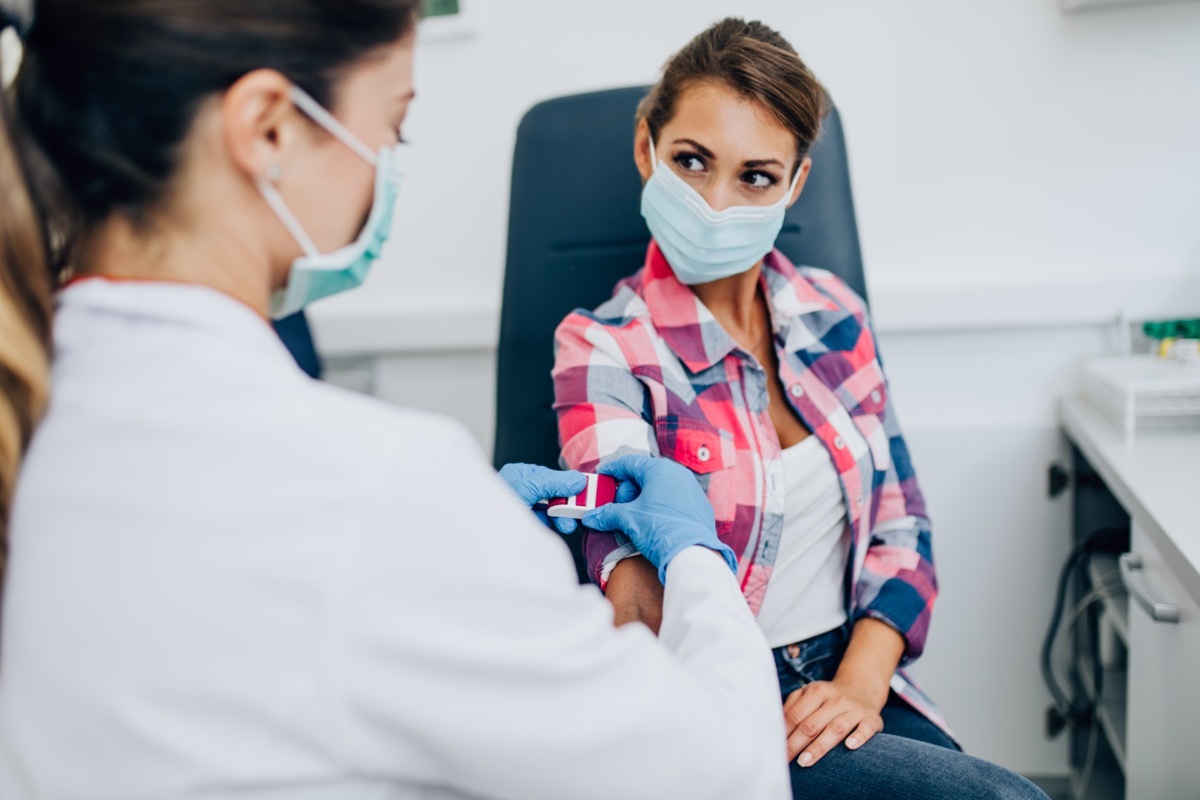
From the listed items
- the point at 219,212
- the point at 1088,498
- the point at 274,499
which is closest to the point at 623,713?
the point at 274,499

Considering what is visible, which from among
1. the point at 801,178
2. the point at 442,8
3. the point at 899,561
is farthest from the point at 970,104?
the point at 442,8

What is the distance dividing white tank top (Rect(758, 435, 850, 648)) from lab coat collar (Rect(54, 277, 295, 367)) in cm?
74

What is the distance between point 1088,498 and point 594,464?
97cm

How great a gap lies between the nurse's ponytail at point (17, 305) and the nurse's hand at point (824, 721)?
764mm

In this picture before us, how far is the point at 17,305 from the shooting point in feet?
1.84

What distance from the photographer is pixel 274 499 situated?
20.0 inches

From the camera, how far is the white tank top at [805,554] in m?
1.16

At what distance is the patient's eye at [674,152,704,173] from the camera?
1122 millimetres

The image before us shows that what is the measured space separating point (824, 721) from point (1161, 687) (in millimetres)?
451

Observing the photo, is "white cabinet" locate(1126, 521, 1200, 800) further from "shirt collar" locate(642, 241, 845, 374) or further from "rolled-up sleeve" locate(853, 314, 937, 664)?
"shirt collar" locate(642, 241, 845, 374)

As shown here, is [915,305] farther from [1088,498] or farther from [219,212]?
[219,212]

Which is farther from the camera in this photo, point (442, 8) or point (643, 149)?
point (442, 8)

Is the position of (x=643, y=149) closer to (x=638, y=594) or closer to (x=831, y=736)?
(x=638, y=594)

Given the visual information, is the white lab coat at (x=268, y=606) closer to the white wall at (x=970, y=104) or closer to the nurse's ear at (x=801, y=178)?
the nurse's ear at (x=801, y=178)
